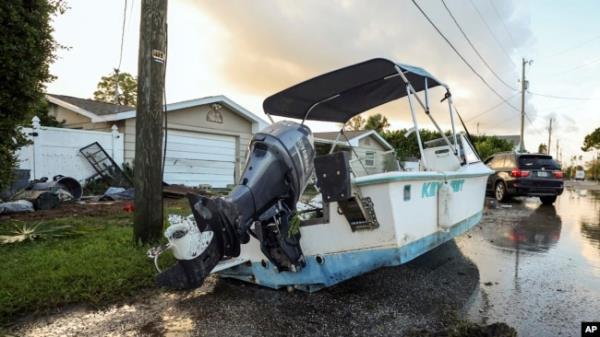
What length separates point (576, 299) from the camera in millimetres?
3211

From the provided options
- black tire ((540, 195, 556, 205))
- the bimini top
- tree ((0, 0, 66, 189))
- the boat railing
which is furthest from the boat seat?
black tire ((540, 195, 556, 205))

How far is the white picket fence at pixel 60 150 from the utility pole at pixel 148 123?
6.27 metres

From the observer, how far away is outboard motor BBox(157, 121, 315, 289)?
7.84ft

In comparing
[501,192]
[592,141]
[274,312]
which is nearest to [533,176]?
[501,192]

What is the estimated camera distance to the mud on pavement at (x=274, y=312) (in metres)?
2.55

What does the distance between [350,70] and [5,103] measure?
5.08 m

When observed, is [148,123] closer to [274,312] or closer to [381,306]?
[274,312]

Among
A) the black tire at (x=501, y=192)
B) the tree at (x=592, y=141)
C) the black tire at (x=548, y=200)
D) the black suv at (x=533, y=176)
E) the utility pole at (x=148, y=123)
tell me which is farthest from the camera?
the tree at (x=592, y=141)

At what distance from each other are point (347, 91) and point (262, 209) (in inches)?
86.6

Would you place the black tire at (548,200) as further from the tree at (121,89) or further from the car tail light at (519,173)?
the tree at (121,89)

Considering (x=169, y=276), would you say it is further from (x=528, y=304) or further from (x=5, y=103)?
(x=5, y=103)

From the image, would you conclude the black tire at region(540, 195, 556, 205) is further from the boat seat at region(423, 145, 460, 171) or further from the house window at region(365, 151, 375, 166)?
the house window at region(365, 151, 375, 166)

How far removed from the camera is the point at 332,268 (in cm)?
290

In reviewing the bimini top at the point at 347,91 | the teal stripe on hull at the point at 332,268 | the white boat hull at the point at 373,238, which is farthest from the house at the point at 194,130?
the white boat hull at the point at 373,238
